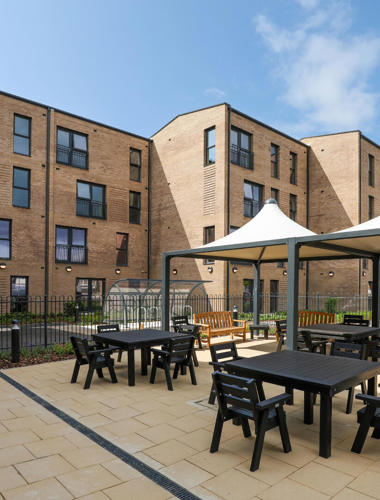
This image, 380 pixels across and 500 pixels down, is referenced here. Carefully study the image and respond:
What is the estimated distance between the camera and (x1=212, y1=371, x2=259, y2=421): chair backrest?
12.1 ft

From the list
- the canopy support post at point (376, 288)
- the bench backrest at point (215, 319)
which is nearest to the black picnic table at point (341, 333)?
the canopy support post at point (376, 288)

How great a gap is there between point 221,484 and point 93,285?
18.9 meters

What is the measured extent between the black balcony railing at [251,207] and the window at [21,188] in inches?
460

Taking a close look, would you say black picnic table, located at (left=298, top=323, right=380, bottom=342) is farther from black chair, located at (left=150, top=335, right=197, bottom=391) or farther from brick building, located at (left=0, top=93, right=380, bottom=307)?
brick building, located at (left=0, top=93, right=380, bottom=307)

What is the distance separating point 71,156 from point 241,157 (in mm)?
9544

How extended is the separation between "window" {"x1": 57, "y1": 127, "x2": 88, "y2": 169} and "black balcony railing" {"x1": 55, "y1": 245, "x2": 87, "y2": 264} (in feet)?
15.3

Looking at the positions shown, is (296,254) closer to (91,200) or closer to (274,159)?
(91,200)

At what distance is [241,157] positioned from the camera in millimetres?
20938

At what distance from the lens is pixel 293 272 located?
7.81 metres

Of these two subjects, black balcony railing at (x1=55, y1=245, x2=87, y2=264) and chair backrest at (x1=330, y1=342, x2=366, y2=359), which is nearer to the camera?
chair backrest at (x1=330, y1=342, x2=366, y2=359)

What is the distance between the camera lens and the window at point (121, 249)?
2283 cm

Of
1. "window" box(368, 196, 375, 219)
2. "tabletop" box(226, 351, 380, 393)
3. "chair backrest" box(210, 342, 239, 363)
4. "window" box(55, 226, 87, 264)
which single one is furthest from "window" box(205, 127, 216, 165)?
"tabletop" box(226, 351, 380, 393)

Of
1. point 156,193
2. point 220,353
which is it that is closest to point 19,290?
point 156,193

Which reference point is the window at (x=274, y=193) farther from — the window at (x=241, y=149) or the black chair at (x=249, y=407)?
the black chair at (x=249, y=407)
